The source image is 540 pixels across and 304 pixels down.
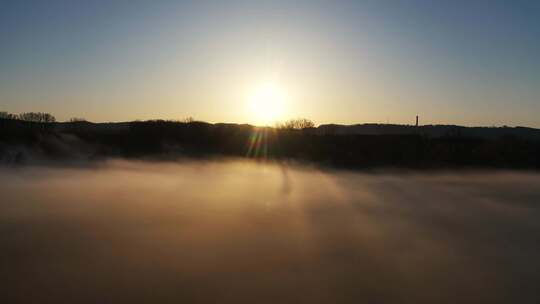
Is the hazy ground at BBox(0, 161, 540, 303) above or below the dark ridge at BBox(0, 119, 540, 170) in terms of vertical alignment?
below

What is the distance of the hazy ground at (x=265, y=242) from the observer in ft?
34.3

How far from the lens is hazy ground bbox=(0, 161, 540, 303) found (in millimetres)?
10445

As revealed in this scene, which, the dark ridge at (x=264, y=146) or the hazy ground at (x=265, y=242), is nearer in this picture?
the hazy ground at (x=265, y=242)

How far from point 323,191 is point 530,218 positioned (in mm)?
9539

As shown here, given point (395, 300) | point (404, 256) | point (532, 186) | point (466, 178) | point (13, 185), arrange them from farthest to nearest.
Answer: point (466, 178) < point (532, 186) < point (13, 185) < point (404, 256) < point (395, 300)

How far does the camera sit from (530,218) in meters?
20.2

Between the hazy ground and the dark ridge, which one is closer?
the hazy ground

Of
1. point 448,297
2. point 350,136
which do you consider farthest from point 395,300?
point 350,136

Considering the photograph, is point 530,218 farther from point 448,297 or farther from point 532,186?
point 448,297

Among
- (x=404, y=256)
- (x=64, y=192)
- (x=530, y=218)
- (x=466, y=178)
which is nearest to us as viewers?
(x=404, y=256)

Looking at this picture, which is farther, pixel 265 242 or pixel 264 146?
pixel 264 146

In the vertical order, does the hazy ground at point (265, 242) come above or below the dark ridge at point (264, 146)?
below

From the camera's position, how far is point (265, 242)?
1501 cm

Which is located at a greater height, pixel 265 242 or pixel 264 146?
pixel 264 146
